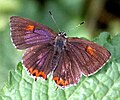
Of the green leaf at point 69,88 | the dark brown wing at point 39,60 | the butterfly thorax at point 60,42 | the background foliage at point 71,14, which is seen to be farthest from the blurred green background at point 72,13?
the green leaf at point 69,88

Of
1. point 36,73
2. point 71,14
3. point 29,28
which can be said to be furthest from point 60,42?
point 71,14

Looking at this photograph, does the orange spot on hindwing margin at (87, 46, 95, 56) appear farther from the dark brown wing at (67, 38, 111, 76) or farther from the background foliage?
the background foliage

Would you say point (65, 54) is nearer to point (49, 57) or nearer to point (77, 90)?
point (49, 57)

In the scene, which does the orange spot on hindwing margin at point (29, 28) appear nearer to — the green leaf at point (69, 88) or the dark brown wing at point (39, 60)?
the dark brown wing at point (39, 60)

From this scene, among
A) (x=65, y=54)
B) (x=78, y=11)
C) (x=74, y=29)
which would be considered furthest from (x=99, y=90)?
(x=78, y=11)

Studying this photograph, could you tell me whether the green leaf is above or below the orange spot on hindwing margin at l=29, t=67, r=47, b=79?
below

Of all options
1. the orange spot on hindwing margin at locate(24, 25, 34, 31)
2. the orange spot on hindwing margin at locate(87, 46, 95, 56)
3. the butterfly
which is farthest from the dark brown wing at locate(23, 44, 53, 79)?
the orange spot on hindwing margin at locate(87, 46, 95, 56)
